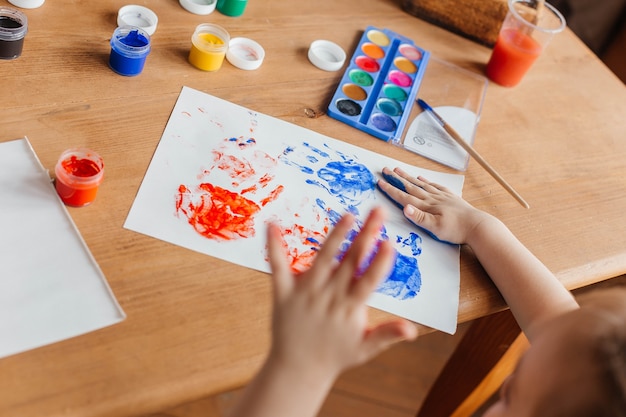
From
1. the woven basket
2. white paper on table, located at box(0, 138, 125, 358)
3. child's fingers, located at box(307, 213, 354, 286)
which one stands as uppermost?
child's fingers, located at box(307, 213, 354, 286)

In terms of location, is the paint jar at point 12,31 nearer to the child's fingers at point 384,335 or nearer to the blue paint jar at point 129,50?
the blue paint jar at point 129,50

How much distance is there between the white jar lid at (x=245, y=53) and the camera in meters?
1.13

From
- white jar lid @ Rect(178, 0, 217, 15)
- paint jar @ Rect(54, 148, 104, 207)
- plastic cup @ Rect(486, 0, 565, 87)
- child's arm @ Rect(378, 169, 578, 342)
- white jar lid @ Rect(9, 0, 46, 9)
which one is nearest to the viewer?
paint jar @ Rect(54, 148, 104, 207)

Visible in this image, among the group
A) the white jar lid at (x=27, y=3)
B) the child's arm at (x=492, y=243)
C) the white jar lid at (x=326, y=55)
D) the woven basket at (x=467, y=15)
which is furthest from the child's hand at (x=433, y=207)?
the white jar lid at (x=27, y=3)

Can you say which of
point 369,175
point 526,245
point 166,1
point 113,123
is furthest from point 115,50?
point 526,245

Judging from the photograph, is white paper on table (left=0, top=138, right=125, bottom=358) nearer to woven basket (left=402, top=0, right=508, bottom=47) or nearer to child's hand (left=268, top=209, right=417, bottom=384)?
child's hand (left=268, top=209, right=417, bottom=384)

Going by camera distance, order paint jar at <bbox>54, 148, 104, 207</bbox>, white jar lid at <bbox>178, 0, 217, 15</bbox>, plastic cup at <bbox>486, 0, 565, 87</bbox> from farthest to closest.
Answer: plastic cup at <bbox>486, 0, 565, 87</bbox> < white jar lid at <bbox>178, 0, 217, 15</bbox> < paint jar at <bbox>54, 148, 104, 207</bbox>

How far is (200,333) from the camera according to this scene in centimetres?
77

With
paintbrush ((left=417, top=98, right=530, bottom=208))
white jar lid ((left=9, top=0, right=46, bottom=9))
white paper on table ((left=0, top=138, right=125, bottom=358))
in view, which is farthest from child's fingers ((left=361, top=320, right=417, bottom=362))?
white jar lid ((left=9, top=0, right=46, bottom=9))

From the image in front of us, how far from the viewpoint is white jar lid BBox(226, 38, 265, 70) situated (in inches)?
44.4

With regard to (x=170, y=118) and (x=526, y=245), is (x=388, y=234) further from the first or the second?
(x=170, y=118)

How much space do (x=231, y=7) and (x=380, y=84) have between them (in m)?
0.28

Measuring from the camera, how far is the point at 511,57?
1.30 meters

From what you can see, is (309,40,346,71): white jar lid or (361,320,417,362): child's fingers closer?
(361,320,417,362): child's fingers
